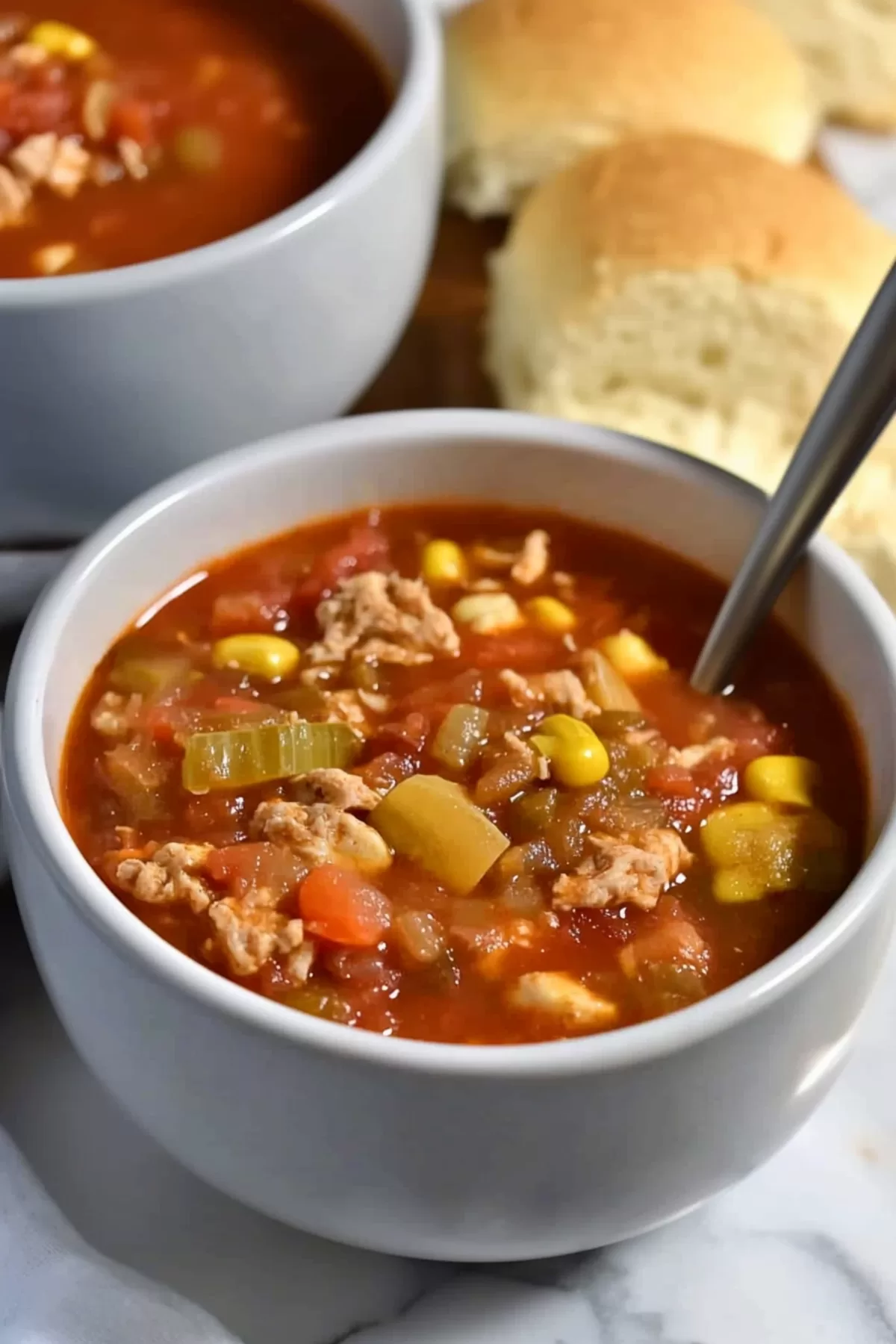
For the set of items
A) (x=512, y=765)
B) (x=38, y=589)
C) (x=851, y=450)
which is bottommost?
(x=38, y=589)

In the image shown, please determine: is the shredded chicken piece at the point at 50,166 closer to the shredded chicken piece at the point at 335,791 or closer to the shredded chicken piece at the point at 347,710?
the shredded chicken piece at the point at 347,710

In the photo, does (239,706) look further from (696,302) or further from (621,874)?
(696,302)

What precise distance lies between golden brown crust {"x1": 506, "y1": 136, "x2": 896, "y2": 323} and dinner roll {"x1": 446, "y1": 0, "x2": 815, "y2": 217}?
19cm

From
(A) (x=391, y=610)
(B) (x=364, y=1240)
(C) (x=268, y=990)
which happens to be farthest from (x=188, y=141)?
(B) (x=364, y=1240)

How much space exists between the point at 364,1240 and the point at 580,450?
0.82 m

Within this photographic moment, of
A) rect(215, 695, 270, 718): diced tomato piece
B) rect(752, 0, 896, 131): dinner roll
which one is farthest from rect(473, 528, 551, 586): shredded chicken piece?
rect(752, 0, 896, 131): dinner roll

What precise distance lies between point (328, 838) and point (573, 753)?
0.78ft

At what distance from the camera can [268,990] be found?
127cm

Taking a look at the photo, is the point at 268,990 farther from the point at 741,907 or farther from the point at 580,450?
the point at 580,450

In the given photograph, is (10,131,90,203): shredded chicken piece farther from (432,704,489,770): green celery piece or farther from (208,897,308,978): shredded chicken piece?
(208,897,308,978): shredded chicken piece

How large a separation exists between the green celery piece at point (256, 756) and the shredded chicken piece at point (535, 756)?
0.15 m

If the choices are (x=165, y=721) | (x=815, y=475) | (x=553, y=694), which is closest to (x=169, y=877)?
(x=165, y=721)

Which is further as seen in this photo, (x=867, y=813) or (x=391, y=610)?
(x=391, y=610)

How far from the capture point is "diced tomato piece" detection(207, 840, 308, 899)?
1337 millimetres
